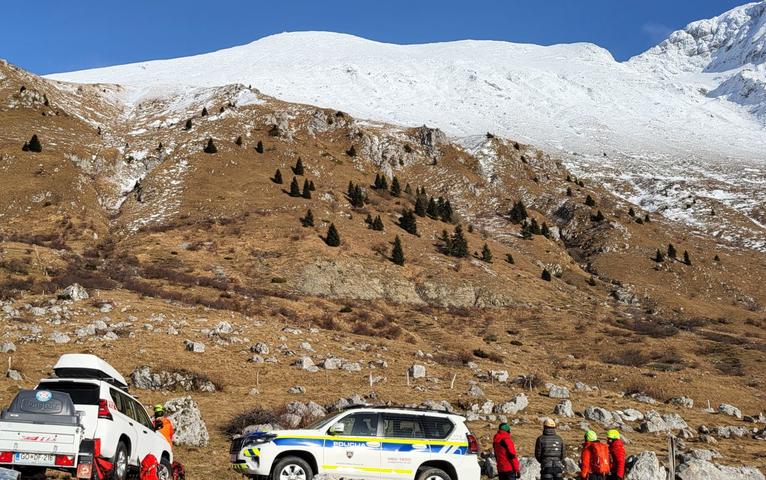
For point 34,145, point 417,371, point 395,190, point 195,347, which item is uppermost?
point 395,190

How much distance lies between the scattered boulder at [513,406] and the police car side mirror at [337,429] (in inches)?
519

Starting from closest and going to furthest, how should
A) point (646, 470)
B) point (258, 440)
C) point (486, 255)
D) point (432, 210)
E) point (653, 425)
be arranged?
1. point (258, 440)
2. point (646, 470)
3. point (653, 425)
4. point (486, 255)
5. point (432, 210)

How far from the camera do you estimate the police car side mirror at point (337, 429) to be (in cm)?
1312

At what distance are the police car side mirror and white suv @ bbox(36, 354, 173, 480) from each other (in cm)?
381

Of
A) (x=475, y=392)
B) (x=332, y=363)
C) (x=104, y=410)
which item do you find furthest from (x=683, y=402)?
(x=104, y=410)

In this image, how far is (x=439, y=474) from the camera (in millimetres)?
13180

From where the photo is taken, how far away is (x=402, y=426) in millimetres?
13445

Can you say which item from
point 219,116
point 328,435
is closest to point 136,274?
point 328,435

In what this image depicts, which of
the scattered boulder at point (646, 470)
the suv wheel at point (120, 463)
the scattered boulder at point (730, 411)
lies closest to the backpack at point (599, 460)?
the scattered boulder at point (646, 470)

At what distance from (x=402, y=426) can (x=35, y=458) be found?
23.4 feet

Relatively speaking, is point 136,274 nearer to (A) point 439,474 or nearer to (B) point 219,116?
(A) point 439,474

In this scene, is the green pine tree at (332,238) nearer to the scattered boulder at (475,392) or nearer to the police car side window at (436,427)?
the scattered boulder at (475,392)

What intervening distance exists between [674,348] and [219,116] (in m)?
95.4

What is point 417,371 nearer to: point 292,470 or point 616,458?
point 616,458
